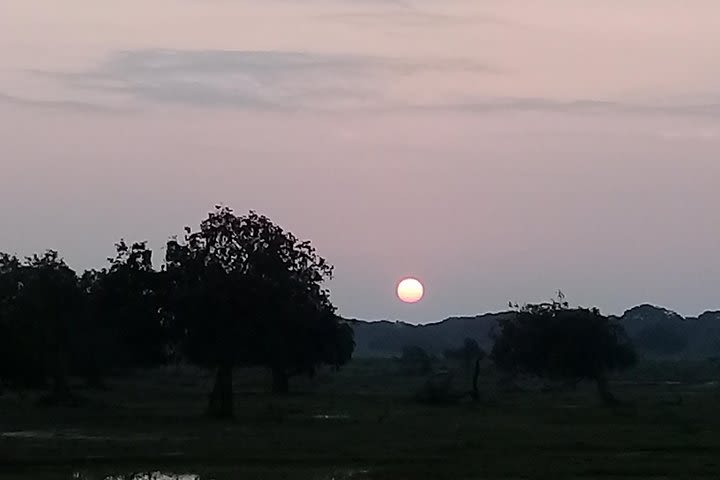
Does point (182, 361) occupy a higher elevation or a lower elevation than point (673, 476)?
higher

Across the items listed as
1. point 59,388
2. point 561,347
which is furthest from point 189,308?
point 561,347

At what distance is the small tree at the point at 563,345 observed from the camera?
304 ft

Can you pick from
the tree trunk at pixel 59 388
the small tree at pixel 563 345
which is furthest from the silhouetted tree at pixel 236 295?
the small tree at pixel 563 345

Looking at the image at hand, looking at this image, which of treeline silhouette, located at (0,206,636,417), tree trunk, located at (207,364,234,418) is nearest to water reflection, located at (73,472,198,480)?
treeline silhouette, located at (0,206,636,417)

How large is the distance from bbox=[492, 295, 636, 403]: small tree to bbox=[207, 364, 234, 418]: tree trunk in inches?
1127

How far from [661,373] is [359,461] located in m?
116

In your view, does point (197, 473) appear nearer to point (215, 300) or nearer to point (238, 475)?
point (238, 475)

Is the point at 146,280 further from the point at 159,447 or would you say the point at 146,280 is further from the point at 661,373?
the point at 661,373

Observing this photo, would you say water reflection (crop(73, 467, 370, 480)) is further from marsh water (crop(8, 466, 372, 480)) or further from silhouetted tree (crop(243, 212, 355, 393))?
silhouetted tree (crop(243, 212, 355, 393))

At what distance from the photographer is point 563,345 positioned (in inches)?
3661

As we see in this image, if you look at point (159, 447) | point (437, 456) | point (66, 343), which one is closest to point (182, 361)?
point (66, 343)

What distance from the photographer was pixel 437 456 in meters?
46.6

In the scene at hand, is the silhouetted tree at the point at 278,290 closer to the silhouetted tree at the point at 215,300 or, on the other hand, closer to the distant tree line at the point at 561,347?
the silhouetted tree at the point at 215,300

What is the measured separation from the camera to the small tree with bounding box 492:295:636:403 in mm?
92688
